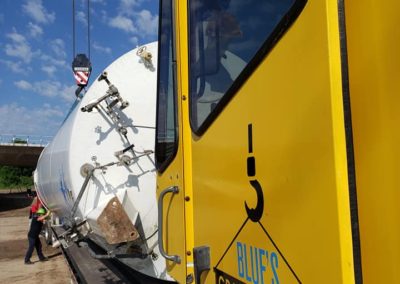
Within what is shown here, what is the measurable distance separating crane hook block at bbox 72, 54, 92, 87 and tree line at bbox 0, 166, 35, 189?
173 ft

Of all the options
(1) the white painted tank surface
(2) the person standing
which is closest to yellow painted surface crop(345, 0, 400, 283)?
(1) the white painted tank surface

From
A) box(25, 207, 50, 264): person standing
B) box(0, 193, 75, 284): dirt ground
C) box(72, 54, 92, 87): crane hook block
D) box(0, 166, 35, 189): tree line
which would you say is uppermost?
box(72, 54, 92, 87): crane hook block

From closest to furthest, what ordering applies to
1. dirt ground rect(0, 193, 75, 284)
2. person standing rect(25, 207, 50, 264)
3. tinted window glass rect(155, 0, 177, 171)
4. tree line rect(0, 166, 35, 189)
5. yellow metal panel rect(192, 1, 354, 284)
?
yellow metal panel rect(192, 1, 354, 284), tinted window glass rect(155, 0, 177, 171), dirt ground rect(0, 193, 75, 284), person standing rect(25, 207, 50, 264), tree line rect(0, 166, 35, 189)

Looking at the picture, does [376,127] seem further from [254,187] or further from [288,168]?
[254,187]

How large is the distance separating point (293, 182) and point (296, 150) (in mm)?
92

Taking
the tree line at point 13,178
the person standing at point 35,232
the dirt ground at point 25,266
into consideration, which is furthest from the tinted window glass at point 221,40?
the tree line at point 13,178

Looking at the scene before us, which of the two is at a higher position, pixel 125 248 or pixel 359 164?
pixel 359 164

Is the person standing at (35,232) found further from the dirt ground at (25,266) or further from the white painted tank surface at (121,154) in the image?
the white painted tank surface at (121,154)

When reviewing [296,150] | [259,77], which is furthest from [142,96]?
[296,150]

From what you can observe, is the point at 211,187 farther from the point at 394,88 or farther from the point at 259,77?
the point at 394,88

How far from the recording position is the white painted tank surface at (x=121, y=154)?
389 centimetres

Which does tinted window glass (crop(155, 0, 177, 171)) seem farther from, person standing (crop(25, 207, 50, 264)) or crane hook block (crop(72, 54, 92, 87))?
person standing (crop(25, 207, 50, 264))

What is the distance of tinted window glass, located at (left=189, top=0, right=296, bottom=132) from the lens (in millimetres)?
1403

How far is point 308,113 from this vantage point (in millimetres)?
1135
